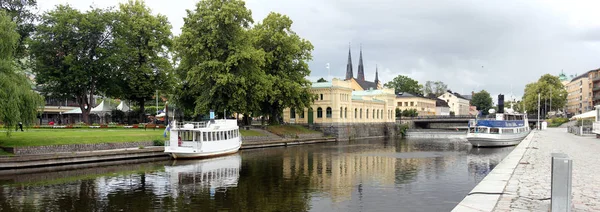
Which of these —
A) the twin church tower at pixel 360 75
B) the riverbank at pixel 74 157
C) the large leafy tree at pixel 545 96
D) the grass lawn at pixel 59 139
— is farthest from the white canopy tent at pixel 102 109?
the large leafy tree at pixel 545 96

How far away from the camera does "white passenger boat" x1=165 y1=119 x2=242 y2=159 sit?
127 feet

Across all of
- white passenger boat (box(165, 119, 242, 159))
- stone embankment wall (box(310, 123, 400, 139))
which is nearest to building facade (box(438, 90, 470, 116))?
stone embankment wall (box(310, 123, 400, 139))

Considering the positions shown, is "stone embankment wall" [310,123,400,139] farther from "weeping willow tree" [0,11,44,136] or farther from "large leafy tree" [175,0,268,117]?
"weeping willow tree" [0,11,44,136]

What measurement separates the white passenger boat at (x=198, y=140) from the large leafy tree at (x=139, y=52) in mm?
21192

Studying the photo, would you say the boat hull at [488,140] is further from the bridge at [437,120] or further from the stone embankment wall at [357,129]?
the bridge at [437,120]

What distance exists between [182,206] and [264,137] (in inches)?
1518

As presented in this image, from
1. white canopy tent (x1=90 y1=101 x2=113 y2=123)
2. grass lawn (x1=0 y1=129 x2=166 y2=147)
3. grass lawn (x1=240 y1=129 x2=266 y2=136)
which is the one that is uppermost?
white canopy tent (x1=90 y1=101 x2=113 y2=123)

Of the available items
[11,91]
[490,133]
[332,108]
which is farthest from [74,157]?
[332,108]

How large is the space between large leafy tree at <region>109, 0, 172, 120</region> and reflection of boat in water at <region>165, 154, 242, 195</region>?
25426 mm

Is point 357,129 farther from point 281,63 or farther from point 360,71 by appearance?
point 360,71

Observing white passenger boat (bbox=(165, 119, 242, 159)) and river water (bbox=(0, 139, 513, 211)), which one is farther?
white passenger boat (bbox=(165, 119, 242, 159))

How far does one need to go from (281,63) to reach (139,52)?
1926 cm

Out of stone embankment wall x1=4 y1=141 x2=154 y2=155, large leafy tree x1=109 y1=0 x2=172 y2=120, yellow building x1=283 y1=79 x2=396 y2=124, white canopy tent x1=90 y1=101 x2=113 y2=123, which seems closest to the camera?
stone embankment wall x1=4 y1=141 x2=154 y2=155

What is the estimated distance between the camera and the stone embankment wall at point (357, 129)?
3024 inches
